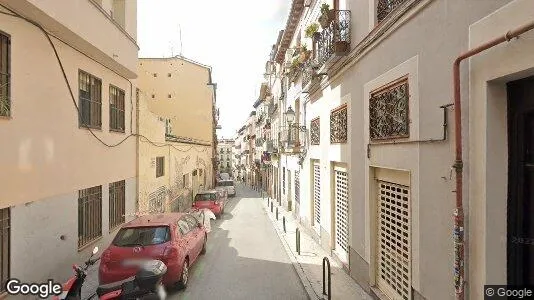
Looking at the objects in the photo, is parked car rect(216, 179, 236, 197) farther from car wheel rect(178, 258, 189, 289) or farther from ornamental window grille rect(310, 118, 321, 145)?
car wheel rect(178, 258, 189, 289)

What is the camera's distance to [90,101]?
9977mm

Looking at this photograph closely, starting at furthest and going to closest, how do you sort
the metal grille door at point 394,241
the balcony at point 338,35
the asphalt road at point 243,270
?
the balcony at point 338,35 → the asphalt road at point 243,270 → the metal grille door at point 394,241

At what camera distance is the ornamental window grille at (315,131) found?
12.6 meters

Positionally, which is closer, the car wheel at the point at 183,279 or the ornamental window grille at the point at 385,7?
the ornamental window grille at the point at 385,7

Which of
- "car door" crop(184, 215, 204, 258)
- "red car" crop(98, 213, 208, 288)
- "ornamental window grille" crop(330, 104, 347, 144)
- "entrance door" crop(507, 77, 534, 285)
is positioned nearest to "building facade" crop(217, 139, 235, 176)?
"car door" crop(184, 215, 204, 258)

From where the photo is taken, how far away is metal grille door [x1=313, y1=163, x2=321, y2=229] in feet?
43.0

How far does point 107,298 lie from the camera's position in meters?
5.93

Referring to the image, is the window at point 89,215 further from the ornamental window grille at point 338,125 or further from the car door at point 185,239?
the ornamental window grille at point 338,125

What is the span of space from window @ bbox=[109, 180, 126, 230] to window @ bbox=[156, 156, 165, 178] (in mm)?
4081

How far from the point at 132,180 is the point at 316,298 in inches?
330

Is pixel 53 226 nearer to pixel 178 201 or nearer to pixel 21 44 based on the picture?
pixel 21 44
